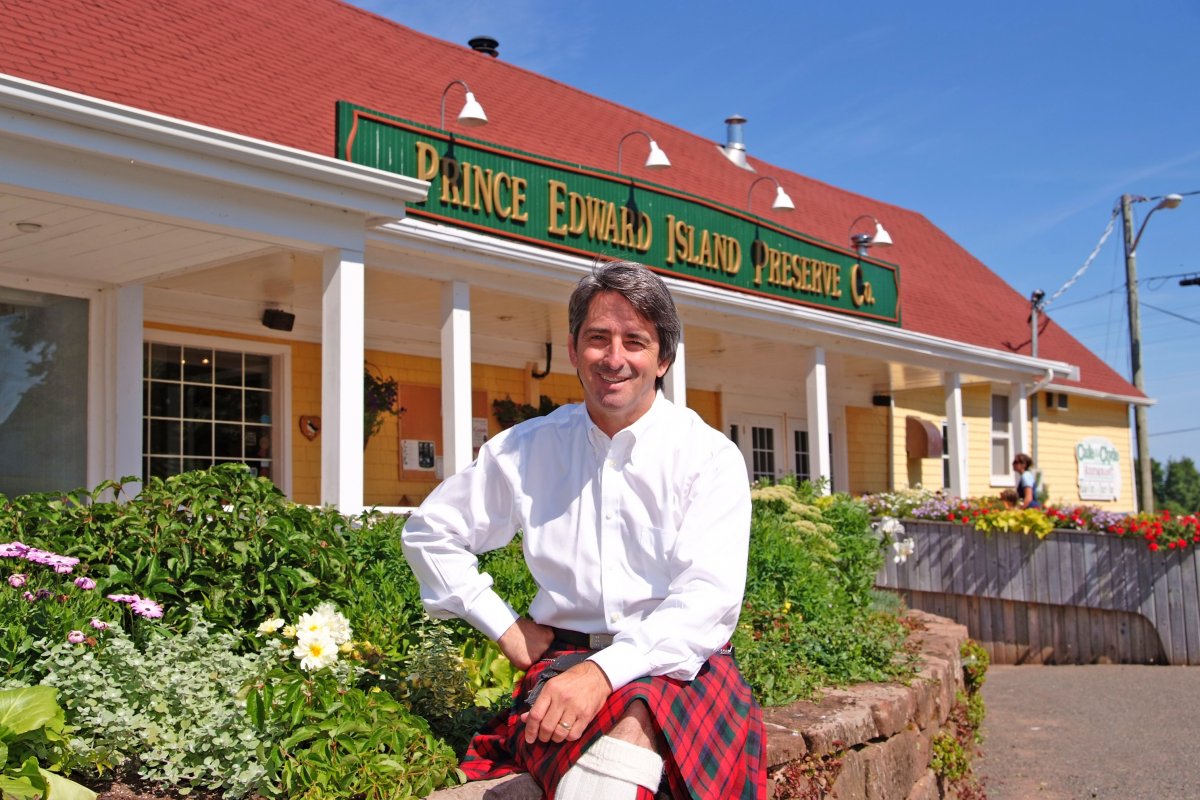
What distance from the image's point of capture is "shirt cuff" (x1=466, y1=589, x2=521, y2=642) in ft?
9.52

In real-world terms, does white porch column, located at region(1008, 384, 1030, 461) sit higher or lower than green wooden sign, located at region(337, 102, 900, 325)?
lower

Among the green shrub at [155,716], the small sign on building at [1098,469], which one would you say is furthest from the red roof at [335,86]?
the green shrub at [155,716]

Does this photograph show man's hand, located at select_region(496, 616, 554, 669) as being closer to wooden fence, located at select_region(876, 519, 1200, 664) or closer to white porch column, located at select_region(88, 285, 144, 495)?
white porch column, located at select_region(88, 285, 144, 495)

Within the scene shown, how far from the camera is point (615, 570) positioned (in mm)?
2812

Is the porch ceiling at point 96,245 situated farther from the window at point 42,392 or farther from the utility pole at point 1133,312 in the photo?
the utility pole at point 1133,312

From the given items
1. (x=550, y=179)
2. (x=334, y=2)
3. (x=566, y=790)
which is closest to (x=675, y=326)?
(x=566, y=790)

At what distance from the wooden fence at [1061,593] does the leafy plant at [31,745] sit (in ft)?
27.3

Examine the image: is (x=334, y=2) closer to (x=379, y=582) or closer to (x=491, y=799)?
(x=379, y=582)

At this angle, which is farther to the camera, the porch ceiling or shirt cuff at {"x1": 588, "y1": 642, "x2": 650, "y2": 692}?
the porch ceiling

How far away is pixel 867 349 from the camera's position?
13789 millimetres

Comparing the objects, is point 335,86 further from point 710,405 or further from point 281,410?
point 710,405

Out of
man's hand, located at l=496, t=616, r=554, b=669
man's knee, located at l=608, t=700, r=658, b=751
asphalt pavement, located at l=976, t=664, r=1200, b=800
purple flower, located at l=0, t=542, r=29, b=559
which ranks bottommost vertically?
asphalt pavement, located at l=976, t=664, r=1200, b=800

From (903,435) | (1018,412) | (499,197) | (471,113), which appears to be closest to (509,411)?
(499,197)

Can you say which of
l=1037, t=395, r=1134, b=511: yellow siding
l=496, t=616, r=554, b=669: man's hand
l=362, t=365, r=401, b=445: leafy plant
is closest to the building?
l=362, t=365, r=401, b=445: leafy plant
